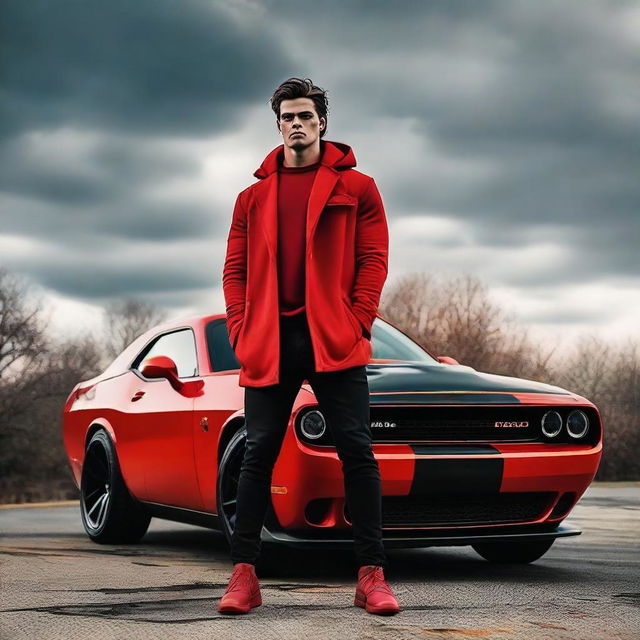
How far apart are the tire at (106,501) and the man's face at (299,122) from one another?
3.18 meters

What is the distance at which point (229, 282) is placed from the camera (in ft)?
13.6

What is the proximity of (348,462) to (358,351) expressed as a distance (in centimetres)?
43

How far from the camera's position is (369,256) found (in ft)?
13.3

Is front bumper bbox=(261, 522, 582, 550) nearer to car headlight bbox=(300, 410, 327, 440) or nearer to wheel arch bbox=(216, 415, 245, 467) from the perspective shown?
car headlight bbox=(300, 410, 327, 440)

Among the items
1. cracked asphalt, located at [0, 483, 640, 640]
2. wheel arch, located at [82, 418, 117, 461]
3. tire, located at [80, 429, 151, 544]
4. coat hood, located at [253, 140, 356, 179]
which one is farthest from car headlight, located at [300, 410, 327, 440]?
wheel arch, located at [82, 418, 117, 461]

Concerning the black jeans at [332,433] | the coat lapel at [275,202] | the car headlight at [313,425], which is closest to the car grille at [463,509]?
the car headlight at [313,425]

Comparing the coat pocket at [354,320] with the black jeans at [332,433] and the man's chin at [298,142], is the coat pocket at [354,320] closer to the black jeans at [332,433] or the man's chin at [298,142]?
the black jeans at [332,433]

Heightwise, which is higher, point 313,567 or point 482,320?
point 482,320

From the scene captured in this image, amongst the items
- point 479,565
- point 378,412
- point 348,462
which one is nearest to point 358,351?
point 348,462

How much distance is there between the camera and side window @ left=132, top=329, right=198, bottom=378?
6148 mm

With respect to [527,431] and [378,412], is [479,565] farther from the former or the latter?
[378,412]

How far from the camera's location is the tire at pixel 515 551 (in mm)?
5625

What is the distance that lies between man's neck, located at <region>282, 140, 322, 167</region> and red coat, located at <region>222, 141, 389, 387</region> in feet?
0.14

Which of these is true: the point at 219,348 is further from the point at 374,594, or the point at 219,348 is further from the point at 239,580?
the point at 374,594
